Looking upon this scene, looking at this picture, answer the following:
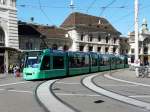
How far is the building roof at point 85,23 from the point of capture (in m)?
76.2

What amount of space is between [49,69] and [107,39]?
51572mm

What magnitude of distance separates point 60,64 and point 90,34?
4386 centimetres

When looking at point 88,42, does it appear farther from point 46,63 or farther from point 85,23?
point 46,63

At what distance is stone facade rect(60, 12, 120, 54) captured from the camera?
7412 cm

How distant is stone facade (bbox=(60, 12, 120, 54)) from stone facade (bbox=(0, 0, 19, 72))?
2376 cm

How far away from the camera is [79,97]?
17.9 m

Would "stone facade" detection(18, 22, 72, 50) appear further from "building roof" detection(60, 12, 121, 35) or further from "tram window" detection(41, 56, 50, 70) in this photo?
"tram window" detection(41, 56, 50, 70)

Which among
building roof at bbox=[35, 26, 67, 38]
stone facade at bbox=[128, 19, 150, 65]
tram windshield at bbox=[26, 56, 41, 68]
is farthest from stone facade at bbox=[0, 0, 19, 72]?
stone facade at bbox=[128, 19, 150, 65]

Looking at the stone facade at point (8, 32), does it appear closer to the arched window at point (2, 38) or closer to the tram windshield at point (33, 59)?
the arched window at point (2, 38)

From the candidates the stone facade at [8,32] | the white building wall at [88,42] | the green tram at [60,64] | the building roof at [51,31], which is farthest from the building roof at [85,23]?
the green tram at [60,64]

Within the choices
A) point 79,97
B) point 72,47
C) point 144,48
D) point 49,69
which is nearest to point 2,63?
point 49,69

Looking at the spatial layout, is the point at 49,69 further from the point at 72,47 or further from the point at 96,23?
the point at 96,23

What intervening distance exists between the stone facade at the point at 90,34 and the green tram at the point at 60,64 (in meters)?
25.8

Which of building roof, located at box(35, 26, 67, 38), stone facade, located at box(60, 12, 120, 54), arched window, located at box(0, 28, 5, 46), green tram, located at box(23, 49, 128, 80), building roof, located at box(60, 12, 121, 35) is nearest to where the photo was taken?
green tram, located at box(23, 49, 128, 80)
